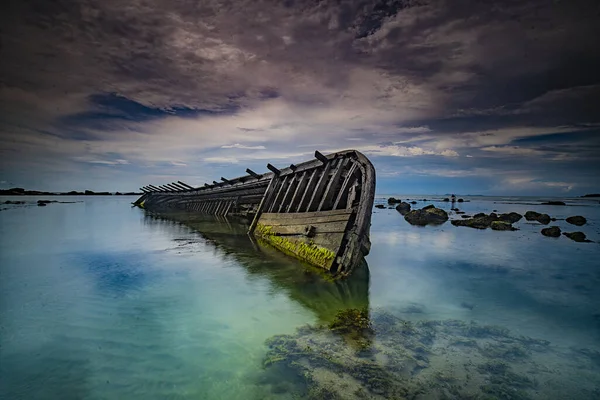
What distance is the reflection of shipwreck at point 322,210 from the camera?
7.36 m

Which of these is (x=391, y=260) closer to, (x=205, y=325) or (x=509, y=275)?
(x=509, y=275)

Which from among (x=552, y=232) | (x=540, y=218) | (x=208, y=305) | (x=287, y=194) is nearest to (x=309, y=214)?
(x=287, y=194)

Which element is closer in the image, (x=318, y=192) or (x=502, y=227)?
(x=318, y=192)

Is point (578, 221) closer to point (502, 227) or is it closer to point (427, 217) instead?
point (502, 227)

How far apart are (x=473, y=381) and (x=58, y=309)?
6.61m

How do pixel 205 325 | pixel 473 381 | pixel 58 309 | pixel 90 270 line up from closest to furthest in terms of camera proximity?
pixel 473 381 → pixel 205 325 → pixel 58 309 → pixel 90 270

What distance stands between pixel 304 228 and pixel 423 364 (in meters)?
5.85

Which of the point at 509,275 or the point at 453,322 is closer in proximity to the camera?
the point at 453,322

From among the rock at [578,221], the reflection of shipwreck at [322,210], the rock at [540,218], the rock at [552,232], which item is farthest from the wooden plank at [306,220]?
the rock at [578,221]

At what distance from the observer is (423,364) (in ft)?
11.9

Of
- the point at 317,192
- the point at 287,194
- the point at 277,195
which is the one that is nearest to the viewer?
the point at 317,192

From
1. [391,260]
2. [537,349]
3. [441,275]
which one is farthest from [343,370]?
[391,260]

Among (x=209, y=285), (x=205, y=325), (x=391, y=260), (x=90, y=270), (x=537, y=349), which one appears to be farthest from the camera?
(x=391, y=260)

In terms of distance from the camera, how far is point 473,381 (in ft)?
10.9
